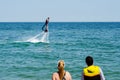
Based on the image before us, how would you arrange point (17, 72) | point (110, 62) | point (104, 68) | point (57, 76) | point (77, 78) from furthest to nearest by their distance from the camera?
point (110, 62)
point (104, 68)
point (17, 72)
point (77, 78)
point (57, 76)

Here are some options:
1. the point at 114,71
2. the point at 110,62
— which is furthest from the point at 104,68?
the point at 110,62

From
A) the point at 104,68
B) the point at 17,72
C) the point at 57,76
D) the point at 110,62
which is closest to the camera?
the point at 57,76

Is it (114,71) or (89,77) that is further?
(114,71)

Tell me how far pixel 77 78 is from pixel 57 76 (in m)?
10.2

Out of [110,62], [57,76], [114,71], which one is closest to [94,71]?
[57,76]

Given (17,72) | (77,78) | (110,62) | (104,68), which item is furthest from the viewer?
(110,62)

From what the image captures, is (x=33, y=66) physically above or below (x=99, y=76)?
below

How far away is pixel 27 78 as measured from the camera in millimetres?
17422

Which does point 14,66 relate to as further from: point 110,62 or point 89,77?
point 89,77

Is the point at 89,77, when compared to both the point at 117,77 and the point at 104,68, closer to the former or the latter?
the point at 117,77

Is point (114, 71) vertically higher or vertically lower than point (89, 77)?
lower

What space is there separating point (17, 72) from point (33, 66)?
253cm

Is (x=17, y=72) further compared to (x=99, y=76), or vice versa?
(x=17, y=72)

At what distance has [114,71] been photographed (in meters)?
19.3
